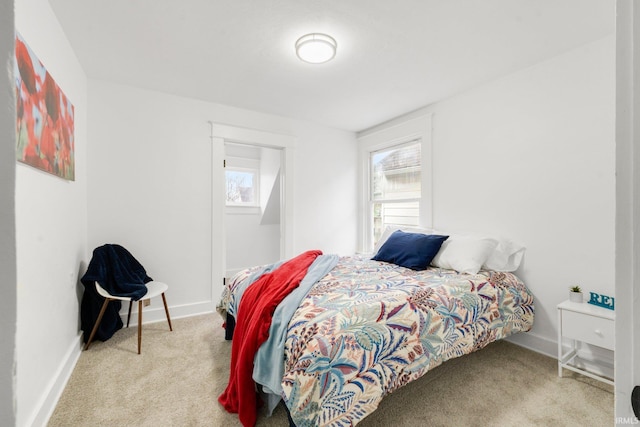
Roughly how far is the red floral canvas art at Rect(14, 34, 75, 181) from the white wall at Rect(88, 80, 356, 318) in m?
0.70

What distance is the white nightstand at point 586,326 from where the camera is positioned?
6.07 feet

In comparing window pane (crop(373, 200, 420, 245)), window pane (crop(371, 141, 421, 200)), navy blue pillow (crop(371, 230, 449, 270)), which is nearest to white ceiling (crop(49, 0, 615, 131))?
window pane (crop(371, 141, 421, 200))

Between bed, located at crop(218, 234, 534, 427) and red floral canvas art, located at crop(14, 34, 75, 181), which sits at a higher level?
red floral canvas art, located at crop(14, 34, 75, 181)

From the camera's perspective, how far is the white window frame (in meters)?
3.35

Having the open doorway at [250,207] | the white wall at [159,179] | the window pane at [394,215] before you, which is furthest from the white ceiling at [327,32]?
the open doorway at [250,207]

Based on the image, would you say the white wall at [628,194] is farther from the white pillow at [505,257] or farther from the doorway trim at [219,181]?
the doorway trim at [219,181]

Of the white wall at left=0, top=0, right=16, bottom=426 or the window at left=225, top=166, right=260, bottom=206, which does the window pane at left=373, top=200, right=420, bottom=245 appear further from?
the white wall at left=0, top=0, right=16, bottom=426

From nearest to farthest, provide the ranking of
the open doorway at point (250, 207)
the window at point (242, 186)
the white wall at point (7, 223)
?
1. the white wall at point (7, 223)
2. the open doorway at point (250, 207)
3. the window at point (242, 186)

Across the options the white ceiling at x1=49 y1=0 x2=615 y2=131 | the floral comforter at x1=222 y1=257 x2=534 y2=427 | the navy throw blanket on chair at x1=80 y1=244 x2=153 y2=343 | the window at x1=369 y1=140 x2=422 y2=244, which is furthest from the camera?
the window at x1=369 y1=140 x2=422 y2=244

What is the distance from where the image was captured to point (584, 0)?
1.75 metres

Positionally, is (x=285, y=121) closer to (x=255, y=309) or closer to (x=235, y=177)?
(x=235, y=177)

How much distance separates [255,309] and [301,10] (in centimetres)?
188

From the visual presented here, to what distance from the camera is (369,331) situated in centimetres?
146

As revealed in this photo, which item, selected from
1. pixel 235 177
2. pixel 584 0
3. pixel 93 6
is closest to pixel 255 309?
pixel 93 6
